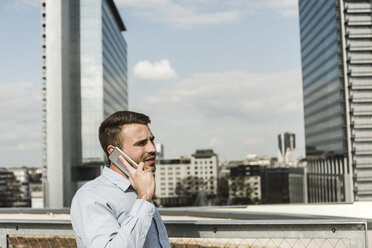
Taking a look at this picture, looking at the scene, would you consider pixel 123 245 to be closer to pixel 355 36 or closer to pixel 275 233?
pixel 275 233

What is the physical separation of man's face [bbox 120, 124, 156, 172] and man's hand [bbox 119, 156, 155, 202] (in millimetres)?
116

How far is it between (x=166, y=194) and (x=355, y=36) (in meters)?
127

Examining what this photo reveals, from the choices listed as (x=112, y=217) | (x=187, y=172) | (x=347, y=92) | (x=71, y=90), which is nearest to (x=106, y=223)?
(x=112, y=217)

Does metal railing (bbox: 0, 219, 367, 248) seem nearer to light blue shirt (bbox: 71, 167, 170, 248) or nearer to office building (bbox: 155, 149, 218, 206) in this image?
light blue shirt (bbox: 71, 167, 170, 248)

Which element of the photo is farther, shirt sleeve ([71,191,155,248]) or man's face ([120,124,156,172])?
man's face ([120,124,156,172])

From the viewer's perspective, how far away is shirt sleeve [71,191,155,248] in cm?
→ 209

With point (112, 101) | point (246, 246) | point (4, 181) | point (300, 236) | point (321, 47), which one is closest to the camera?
point (300, 236)

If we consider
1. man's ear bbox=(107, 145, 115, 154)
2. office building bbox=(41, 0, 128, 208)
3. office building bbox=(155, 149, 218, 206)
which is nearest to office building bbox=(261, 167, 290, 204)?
office building bbox=(155, 149, 218, 206)

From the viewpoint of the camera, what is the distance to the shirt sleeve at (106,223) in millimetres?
2092

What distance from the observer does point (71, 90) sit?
7531cm

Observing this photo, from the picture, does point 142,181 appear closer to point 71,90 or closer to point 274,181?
point 71,90

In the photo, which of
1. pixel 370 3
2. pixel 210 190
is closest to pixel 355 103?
pixel 370 3

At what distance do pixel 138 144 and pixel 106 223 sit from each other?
0.53 m

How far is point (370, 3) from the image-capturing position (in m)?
84.6
